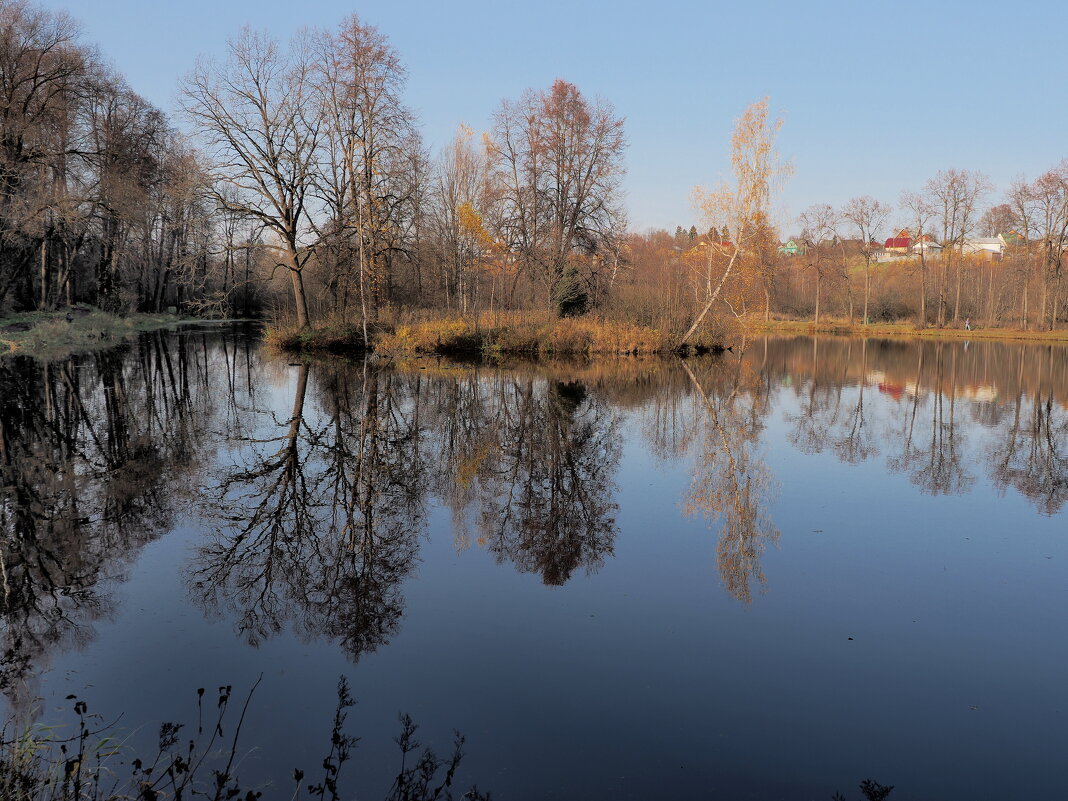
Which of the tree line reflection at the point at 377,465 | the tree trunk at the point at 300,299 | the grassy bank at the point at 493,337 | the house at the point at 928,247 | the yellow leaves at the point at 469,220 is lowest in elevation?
the tree line reflection at the point at 377,465

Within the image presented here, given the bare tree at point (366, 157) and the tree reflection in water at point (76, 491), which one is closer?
the tree reflection in water at point (76, 491)

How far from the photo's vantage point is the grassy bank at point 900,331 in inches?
1732

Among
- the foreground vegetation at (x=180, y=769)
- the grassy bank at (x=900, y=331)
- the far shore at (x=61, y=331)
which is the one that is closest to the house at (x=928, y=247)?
the grassy bank at (x=900, y=331)

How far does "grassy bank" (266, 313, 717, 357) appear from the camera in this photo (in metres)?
27.5

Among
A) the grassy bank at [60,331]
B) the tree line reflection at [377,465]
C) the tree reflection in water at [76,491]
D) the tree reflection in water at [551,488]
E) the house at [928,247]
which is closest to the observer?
the tree reflection in water at [76,491]

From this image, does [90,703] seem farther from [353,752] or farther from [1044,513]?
[1044,513]

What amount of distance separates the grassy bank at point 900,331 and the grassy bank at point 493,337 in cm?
1202

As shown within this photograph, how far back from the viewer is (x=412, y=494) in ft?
28.0

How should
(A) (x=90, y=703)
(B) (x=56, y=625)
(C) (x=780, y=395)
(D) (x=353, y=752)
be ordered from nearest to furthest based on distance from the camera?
1. (D) (x=353, y=752)
2. (A) (x=90, y=703)
3. (B) (x=56, y=625)
4. (C) (x=780, y=395)

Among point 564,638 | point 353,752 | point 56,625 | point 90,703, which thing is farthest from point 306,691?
point 56,625

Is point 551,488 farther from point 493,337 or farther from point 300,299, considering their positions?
point 300,299

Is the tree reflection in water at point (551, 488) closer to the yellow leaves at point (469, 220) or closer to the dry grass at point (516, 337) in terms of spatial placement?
the dry grass at point (516, 337)

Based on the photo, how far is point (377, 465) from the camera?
9.86 meters

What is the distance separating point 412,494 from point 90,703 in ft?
15.2
